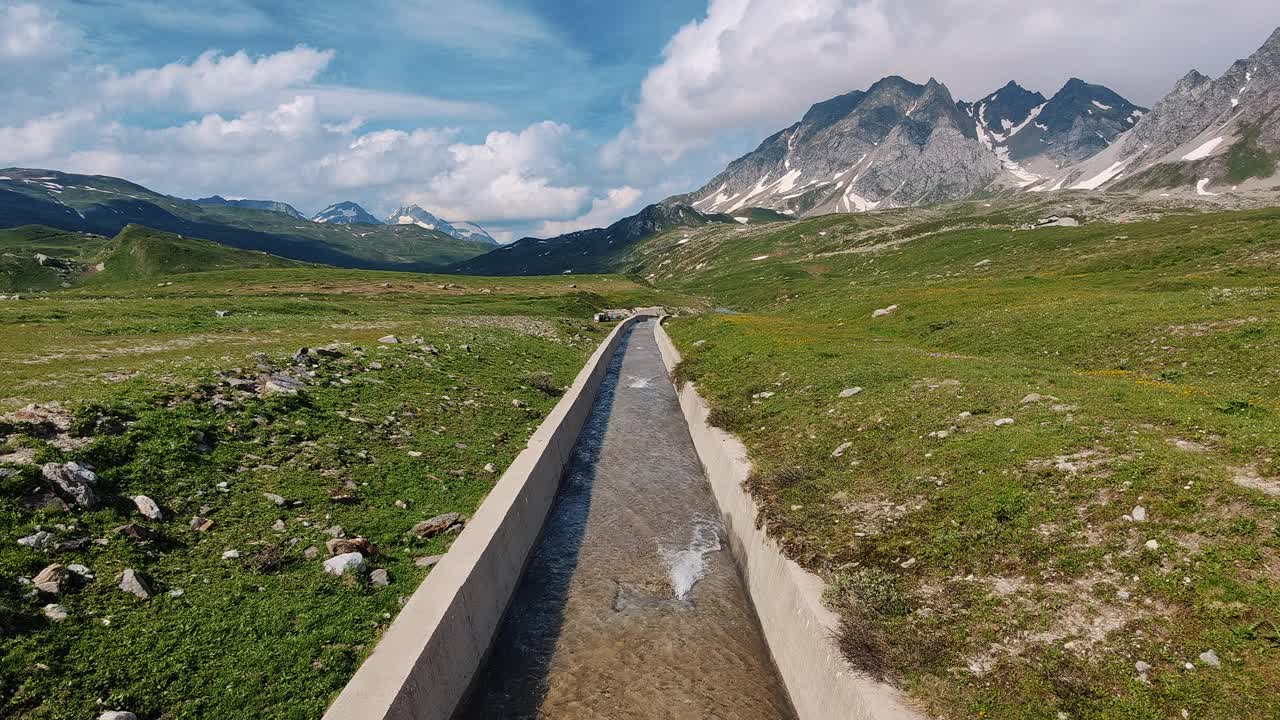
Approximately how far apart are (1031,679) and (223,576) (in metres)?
13.0

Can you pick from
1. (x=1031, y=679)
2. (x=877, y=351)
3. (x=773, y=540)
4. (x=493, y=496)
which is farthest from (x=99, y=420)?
(x=877, y=351)

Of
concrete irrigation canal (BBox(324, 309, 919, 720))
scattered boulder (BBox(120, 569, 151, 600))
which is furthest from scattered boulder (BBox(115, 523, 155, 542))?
concrete irrigation canal (BBox(324, 309, 919, 720))

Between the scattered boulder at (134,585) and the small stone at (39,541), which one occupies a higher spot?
the small stone at (39,541)

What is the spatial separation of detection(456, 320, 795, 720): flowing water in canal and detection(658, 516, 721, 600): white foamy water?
0.03m

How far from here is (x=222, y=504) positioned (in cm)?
1279

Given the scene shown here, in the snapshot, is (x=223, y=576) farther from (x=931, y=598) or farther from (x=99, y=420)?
(x=931, y=598)

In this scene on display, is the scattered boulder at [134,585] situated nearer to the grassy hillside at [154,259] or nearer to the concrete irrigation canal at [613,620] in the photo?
the concrete irrigation canal at [613,620]

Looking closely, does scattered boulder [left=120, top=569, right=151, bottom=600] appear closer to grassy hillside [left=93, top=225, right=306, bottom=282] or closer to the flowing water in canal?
the flowing water in canal

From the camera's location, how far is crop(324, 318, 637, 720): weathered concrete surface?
331 inches

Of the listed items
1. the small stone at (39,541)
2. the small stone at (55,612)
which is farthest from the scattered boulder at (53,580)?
the small stone at (39,541)

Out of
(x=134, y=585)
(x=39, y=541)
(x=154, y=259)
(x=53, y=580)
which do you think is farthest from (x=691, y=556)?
(x=154, y=259)

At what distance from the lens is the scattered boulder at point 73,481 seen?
10969 millimetres

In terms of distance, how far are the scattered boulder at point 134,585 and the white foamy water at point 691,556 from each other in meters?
9.94

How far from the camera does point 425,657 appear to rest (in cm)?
919
